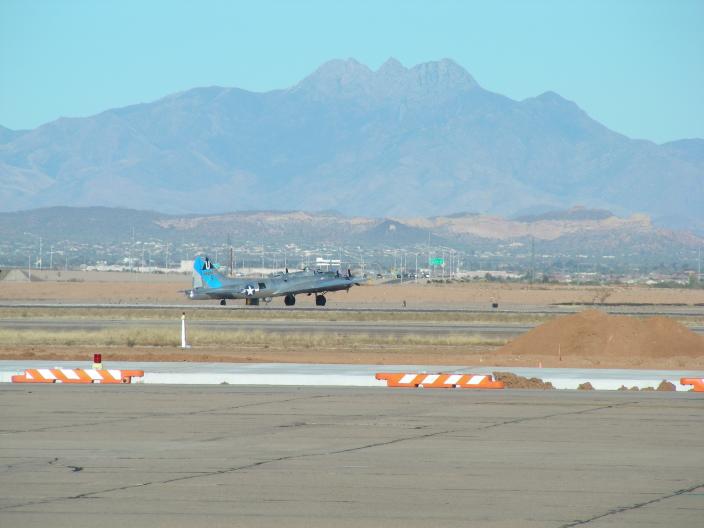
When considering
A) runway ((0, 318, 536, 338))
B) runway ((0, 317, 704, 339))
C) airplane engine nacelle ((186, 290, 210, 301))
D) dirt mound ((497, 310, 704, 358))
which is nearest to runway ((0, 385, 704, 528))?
dirt mound ((497, 310, 704, 358))

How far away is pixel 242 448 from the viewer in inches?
768

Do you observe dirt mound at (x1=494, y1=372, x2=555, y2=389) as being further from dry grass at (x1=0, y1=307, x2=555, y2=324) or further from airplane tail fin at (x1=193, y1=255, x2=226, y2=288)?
airplane tail fin at (x1=193, y1=255, x2=226, y2=288)

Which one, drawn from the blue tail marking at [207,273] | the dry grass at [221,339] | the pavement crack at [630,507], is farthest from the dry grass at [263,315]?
the pavement crack at [630,507]

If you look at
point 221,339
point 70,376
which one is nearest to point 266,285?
point 221,339

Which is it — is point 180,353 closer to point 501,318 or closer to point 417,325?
point 417,325

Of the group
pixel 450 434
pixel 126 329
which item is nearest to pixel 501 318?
pixel 126 329

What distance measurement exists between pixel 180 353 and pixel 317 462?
2333cm

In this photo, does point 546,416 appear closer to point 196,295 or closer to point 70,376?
point 70,376

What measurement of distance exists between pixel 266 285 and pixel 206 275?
14.2ft

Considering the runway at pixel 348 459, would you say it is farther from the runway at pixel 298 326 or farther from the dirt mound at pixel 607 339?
the runway at pixel 298 326

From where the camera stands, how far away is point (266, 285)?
83.4 m

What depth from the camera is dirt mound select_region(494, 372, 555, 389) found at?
29.7 metres

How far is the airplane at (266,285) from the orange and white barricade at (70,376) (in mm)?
53197

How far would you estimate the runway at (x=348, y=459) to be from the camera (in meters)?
14.7
